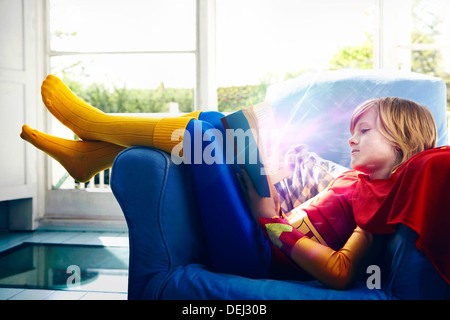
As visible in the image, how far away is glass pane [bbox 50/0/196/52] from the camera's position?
2.78m

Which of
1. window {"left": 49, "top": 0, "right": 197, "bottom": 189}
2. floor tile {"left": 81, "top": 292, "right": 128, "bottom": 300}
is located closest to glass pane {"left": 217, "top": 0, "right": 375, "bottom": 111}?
window {"left": 49, "top": 0, "right": 197, "bottom": 189}

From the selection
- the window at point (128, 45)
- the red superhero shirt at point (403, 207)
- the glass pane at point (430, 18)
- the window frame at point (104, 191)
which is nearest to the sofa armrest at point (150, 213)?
the red superhero shirt at point (403, 207)

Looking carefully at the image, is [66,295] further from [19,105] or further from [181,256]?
[19,105]

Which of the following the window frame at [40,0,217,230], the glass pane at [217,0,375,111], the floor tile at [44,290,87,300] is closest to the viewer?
the floor tile at [44,290,87,300]

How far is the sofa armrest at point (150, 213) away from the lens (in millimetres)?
755

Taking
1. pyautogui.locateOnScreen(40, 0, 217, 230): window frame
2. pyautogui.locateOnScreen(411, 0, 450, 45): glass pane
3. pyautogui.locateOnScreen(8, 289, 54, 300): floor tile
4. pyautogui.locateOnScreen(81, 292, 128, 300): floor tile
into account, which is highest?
pyautogui.locateOnScreen(411, 0, 450, 45): glass pane

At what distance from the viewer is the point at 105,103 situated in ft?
11.7

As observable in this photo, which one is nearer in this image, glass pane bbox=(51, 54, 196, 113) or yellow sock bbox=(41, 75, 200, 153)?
yellow sock bbox=(41, 75, 200, 153)

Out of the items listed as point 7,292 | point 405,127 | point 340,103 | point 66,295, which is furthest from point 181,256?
point 7,292

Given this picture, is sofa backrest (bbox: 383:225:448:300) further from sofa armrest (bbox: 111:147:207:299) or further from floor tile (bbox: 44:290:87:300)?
floor tile (bbox: 44:290:87:300)

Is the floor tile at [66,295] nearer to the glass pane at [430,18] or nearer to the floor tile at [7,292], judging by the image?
the floor tile at [7,292]

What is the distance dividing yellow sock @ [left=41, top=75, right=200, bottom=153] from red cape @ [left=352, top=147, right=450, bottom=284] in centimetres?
46

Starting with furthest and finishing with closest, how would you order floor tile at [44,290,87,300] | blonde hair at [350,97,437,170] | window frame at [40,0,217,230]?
window frame at [40,0,217,230] → floor tile at [44,290,87,300] → blonde hair at [350,97,437,170]
